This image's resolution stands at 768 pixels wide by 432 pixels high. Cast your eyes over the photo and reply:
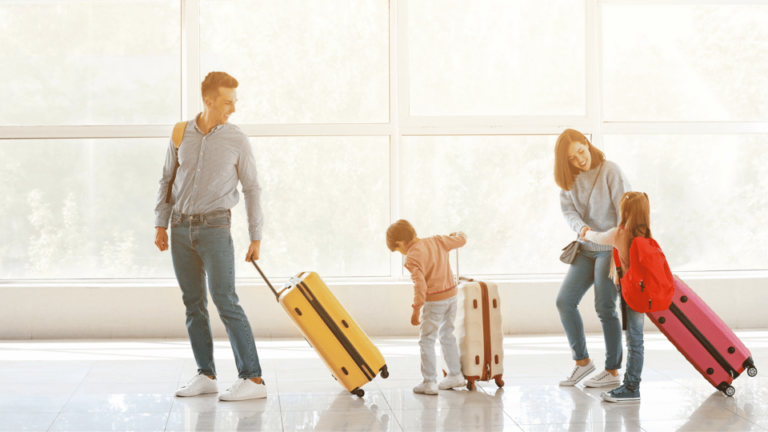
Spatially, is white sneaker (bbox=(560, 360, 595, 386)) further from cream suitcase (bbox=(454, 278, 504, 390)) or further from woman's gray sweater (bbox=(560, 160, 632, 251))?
woman's gray sweater (bbox=(560, 160, 632, 251))

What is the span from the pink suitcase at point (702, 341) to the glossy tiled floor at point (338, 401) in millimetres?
129

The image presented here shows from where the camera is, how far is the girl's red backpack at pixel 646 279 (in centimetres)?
Answer: 319

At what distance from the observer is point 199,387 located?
3.53 metres

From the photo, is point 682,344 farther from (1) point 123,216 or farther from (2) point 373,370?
(1) point 123,216

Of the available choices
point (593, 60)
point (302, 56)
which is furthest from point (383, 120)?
point (593, 60)

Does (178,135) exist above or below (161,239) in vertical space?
above

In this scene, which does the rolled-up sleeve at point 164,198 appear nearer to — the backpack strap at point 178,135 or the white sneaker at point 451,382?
the backpack strap at point 178,135

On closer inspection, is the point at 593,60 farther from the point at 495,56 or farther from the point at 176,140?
the point at 176,140

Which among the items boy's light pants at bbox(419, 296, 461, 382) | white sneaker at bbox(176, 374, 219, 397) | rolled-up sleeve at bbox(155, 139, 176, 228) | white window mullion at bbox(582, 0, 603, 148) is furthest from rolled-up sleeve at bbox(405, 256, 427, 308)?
white window mullion at bbox(582, 0, 603, 148)

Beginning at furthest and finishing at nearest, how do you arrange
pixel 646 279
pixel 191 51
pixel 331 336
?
pixel 191 51 < pixel 331 336 < pixel 646 279

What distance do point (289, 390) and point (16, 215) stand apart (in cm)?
313

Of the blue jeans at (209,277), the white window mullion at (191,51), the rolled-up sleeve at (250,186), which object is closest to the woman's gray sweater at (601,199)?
the rolled-up sleeve at (250,186)

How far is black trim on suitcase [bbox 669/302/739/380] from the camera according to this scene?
350 cm

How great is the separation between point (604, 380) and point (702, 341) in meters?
0.53
